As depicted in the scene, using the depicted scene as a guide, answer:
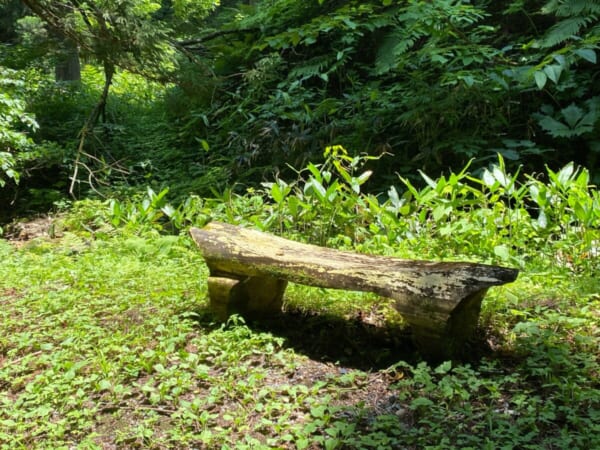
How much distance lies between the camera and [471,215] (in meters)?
4.26

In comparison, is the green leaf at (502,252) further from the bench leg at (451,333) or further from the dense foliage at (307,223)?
the bench leg at (451,333)

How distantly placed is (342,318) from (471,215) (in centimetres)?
165

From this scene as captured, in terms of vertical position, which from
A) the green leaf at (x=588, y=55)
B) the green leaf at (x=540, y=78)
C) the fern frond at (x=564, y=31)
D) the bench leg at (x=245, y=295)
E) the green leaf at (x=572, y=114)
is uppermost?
the fern frond at (x=564, y=31)

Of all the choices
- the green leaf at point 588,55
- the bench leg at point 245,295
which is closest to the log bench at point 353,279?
the bench leg at point 245,295

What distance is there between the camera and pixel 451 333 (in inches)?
105

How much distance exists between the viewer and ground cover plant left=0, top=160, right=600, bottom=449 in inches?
89.6

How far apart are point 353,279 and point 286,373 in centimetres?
60

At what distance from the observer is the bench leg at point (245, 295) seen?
3193mm

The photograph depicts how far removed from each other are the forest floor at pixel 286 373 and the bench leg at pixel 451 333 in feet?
0.29

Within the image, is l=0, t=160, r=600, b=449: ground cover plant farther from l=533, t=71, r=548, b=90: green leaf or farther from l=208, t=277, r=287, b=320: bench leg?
l=533, t=71, r=548, b=90: green leaf

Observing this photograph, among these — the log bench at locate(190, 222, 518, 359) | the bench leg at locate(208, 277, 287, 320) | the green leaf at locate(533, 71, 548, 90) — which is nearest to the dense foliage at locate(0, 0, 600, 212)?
the green leaf at locate(533, 71, 548, 90)

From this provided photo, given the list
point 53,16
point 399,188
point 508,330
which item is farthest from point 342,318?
point 53,16

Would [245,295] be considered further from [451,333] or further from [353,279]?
[451,333]

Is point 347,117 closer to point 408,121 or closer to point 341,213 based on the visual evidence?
point 408,121
